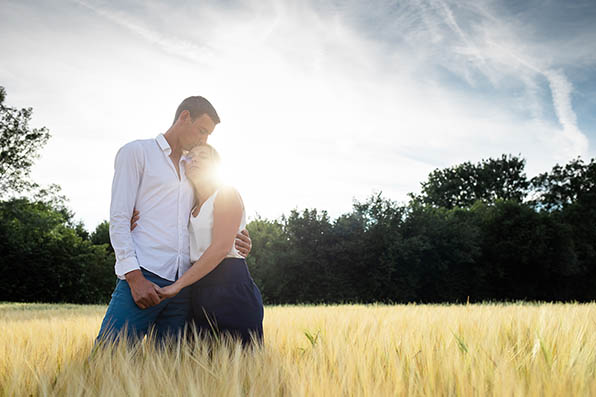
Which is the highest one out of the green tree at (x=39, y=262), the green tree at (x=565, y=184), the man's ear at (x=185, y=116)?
the green tree at (x=565, y=184)

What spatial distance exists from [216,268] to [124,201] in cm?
89

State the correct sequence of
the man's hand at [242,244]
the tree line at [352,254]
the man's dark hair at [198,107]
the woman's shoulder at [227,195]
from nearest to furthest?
the woman's shoulder at [227,195] < the man's hand at [242,244] < the man's dark hair at [198,107] < the tree line at [352,254]

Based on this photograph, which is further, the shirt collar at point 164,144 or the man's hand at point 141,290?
the shirt collar at point 164,144

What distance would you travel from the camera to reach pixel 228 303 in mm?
3068

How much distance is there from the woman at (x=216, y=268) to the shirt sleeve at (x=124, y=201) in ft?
1.16

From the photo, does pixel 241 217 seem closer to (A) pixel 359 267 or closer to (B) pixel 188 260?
(B) pixel 188 260

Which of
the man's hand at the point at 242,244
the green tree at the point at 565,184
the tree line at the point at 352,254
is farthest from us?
the green tree at the point at 565,184

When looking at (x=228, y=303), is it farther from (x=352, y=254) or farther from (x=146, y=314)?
(x=352, y=254)

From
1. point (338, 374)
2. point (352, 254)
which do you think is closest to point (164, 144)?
point (338, 374)

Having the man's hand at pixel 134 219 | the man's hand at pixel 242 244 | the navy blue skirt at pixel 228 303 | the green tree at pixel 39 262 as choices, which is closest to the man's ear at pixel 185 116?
the man's hand at pixel 134 219

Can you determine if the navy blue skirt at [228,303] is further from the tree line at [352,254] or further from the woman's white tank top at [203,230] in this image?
the tree line at [352,254]

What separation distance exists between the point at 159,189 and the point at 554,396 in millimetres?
2934

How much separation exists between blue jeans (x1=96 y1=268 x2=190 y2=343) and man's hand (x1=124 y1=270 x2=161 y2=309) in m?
0.10

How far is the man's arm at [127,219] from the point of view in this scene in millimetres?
3031
